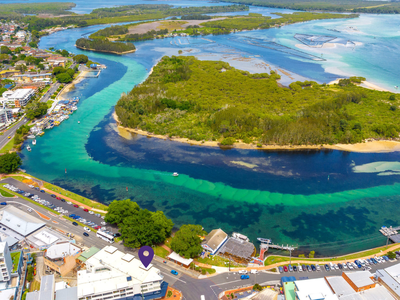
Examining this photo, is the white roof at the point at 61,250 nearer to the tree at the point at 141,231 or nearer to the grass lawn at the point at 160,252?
the tree at the point at 141,231

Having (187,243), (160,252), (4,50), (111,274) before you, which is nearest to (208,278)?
(187,243)

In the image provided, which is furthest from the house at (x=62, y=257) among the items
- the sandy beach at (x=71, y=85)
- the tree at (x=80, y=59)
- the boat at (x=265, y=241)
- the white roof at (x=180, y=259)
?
the tree at (x=80, y=59)

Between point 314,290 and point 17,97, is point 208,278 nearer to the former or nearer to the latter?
point 314,290

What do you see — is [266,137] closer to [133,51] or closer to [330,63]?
[330,63]

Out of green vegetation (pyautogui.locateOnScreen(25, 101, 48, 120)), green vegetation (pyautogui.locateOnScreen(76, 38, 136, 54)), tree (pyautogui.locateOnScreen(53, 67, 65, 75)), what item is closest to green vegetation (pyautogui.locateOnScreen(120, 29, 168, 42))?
green vegetation (pyautogui.locateOnScreen(76, 38, 136, 54))

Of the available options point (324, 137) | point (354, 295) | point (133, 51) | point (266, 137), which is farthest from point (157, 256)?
point (133, 51)

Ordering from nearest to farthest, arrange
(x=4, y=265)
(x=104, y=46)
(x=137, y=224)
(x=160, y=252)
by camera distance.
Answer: (x=4, y=265), (x=160, y=252), (x=137, y=224), (x=104, y=46)
